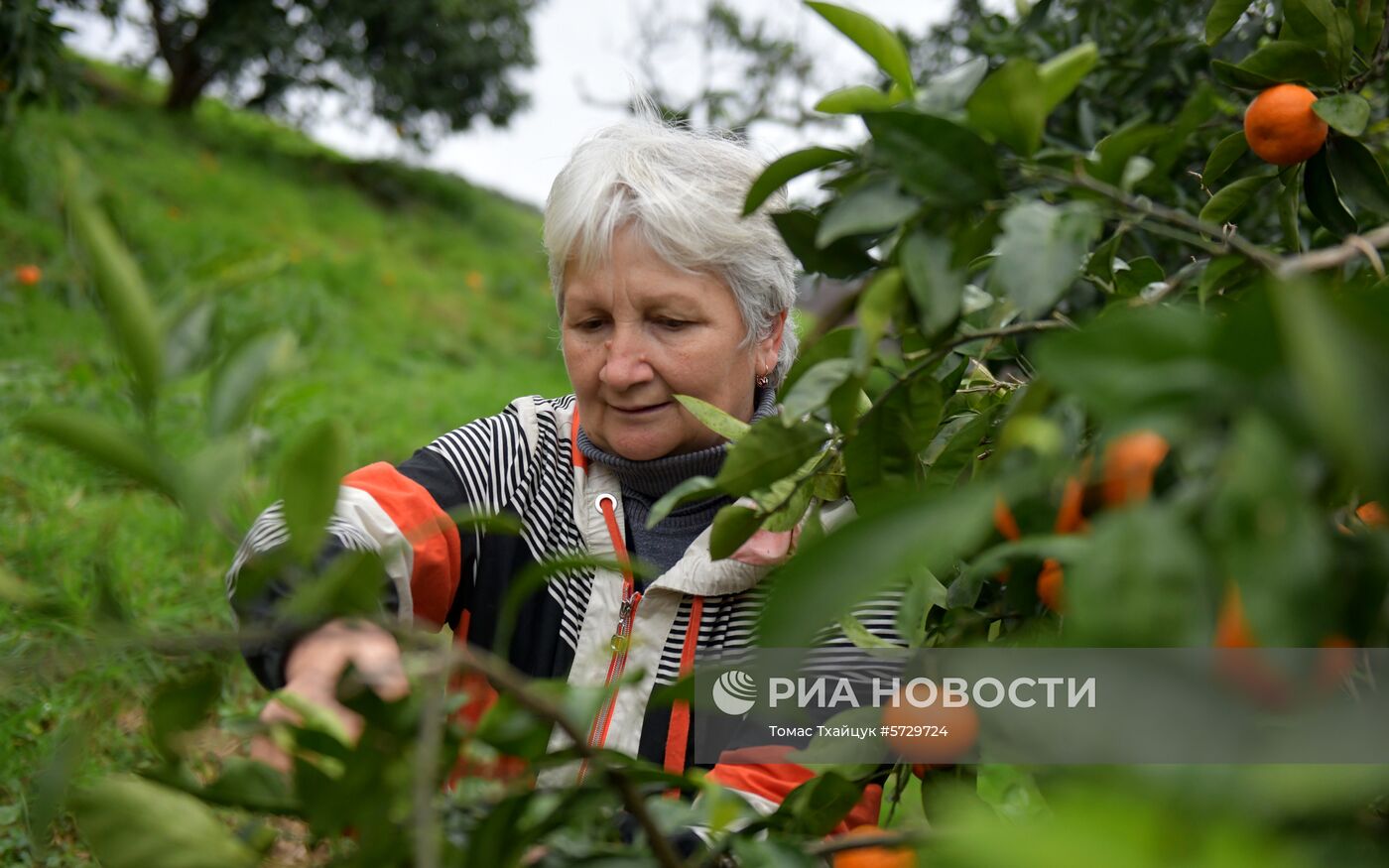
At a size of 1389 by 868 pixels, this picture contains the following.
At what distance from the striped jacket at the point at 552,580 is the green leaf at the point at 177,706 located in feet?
1.81

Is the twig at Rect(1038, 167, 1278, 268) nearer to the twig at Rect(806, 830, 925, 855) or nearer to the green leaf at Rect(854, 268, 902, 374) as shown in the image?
the green leaf at Rect(854, 268, 902, 374)

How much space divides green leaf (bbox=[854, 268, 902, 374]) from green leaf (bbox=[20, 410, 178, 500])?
271 mm

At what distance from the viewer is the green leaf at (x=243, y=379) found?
0.39 m

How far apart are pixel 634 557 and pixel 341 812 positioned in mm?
887

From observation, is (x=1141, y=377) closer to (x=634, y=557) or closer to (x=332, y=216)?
(x=634, y=557)

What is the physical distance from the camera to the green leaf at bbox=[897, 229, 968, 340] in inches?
19.1

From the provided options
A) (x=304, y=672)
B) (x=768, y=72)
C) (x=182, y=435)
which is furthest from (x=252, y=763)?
(x=768, y=72)

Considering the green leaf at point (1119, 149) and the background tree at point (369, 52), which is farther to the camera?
the background tree at point (369, 52)

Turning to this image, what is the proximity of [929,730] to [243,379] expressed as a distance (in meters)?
0.43

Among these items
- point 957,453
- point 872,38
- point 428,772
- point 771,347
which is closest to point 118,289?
point 428,772

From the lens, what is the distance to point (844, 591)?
0.34m

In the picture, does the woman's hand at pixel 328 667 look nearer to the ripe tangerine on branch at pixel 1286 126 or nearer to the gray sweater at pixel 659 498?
the ripe tangerine on branch at pixel 1286 126

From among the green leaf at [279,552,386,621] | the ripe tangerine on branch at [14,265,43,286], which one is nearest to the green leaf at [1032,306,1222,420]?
the green leaf at [279,552,386,621]

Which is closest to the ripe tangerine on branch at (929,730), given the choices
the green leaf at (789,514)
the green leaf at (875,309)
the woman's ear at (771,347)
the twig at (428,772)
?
the green leaf at (789,514)
